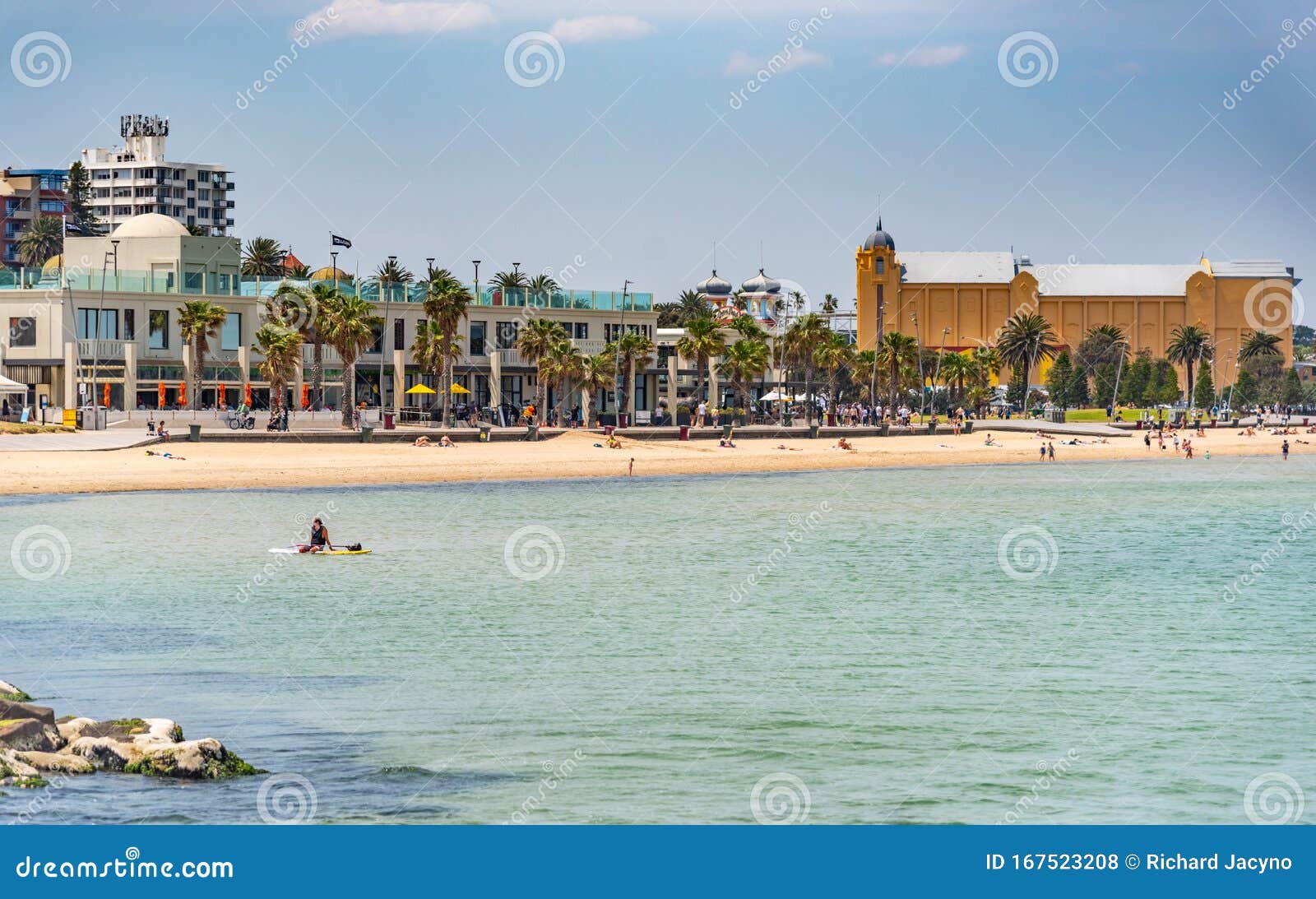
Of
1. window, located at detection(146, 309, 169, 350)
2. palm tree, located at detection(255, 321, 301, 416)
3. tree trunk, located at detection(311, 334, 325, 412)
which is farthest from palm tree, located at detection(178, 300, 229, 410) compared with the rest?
tree trunk, located at detection(311, 334, 325, 412)

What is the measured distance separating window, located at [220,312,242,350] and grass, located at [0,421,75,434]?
19.7m

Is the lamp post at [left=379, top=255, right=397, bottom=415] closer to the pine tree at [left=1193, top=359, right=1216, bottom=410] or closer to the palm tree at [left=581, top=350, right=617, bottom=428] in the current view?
the palm tree at [left=581, top=350, right=617, bottom=428]

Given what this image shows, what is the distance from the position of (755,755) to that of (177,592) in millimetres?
19482

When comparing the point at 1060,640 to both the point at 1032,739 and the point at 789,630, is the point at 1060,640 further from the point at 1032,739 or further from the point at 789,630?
the point at 1032,739

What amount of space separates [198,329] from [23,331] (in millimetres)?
9876

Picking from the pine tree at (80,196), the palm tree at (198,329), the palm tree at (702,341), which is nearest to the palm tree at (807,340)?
the palm tree at (702,341)

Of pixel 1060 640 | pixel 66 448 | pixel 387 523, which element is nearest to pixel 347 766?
pixel 1060 640

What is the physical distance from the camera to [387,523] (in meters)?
54.7

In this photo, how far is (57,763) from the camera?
20234 mm

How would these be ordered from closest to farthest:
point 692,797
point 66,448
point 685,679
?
point 692,797 → point 685,679 → point 66,448

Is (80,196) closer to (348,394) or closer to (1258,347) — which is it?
(348,394)

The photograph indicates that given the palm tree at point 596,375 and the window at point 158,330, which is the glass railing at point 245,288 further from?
the palm tree at point 596,375

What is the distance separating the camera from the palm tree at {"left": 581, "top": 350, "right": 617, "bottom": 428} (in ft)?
327

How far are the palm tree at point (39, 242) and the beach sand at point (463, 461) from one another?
101m
